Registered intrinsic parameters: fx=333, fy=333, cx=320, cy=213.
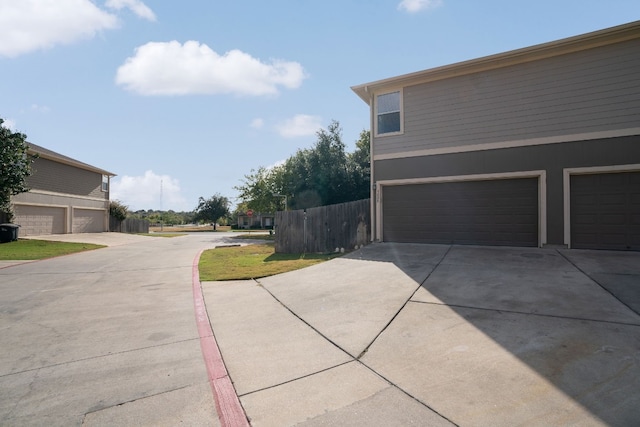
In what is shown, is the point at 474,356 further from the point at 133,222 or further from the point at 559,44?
the point at 133,222

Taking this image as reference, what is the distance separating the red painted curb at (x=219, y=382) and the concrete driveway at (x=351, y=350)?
0.17 ft

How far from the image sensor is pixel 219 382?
130 inches

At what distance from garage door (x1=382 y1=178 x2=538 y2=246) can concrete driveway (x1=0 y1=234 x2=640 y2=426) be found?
2.69 m

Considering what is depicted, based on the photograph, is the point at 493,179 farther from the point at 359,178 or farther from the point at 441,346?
the point at 359,178

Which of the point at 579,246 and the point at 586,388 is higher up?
the point at 579,246

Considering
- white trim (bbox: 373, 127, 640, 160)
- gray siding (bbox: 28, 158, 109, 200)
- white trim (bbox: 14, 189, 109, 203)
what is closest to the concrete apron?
white trim (bbox: 373, 127, 640, 160)

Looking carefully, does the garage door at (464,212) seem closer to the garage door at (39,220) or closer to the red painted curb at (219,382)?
the red painted curb at (219,382)

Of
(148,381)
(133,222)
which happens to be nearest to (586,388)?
(148,381)

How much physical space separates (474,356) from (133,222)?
38.7 metres

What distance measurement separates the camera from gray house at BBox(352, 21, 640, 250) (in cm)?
905

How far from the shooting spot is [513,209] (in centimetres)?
1008

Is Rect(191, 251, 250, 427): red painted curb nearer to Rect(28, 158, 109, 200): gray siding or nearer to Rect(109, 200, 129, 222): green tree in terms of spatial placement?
Rect(28, 158, 109, 200): gray siding

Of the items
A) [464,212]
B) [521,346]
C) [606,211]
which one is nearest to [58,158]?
[464,212]

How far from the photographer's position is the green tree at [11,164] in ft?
61.7
